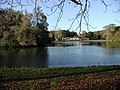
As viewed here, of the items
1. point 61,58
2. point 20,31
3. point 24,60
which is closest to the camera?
point 24,60

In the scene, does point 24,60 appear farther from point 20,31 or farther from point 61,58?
point 20,31

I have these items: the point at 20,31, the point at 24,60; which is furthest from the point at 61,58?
the point at 20,31

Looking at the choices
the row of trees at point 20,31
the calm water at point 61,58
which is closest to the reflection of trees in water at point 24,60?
the calm water at point 61,58

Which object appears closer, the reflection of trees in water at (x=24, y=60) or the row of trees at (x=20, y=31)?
the reflection of trees in water at (x=24, y=60)

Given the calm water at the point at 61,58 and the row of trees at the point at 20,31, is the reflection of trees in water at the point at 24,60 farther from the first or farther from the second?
the row of trees at the point at 20,31

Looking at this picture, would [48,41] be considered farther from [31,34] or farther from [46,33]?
[31,34]

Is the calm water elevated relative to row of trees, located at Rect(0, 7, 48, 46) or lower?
lower

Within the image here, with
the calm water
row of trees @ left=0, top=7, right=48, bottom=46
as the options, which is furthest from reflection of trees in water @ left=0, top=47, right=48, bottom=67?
row of trees @ left=0, top=7, right=48, bottom=46

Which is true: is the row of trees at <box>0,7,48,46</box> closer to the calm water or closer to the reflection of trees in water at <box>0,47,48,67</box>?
the calm water

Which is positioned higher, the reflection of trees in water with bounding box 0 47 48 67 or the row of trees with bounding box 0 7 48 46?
the row of trees with bounding box 0 7 48 46

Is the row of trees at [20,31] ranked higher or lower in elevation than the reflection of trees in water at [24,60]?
higher

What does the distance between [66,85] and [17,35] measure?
46422mm

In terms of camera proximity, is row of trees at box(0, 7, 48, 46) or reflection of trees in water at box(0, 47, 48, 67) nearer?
reflection of trees in water at box(0, 47, 48, 67)

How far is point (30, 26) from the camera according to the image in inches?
2121
